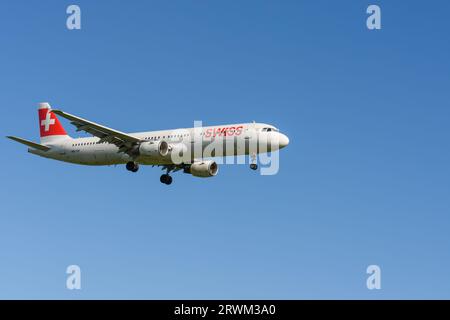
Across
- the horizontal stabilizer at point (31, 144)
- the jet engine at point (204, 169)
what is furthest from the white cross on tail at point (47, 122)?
the jet engine at point (204, 169)

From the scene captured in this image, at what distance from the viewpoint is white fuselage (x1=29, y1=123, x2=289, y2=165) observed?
58.6 m

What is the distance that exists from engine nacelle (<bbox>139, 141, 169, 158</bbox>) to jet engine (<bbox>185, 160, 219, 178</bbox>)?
9.81 feet

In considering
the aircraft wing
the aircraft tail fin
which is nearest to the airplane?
the aircraft wing

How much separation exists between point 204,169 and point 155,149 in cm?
427

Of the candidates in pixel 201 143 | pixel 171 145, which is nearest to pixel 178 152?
pixel 171 145

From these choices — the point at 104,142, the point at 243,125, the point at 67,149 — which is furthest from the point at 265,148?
the point at 67,149

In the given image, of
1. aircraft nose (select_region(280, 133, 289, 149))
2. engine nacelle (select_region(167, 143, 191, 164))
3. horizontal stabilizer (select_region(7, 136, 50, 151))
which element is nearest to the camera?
aircraft nose (select_region(280, 133, 289, 149))

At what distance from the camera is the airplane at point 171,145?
58.7m

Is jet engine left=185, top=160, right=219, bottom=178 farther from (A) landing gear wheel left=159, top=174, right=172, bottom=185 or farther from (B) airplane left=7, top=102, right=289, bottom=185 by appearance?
(A) landing gear wheel left=159, top=174, right=172, bottom=185

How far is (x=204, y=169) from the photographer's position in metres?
Result: 61.6

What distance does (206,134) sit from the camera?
59875mm
